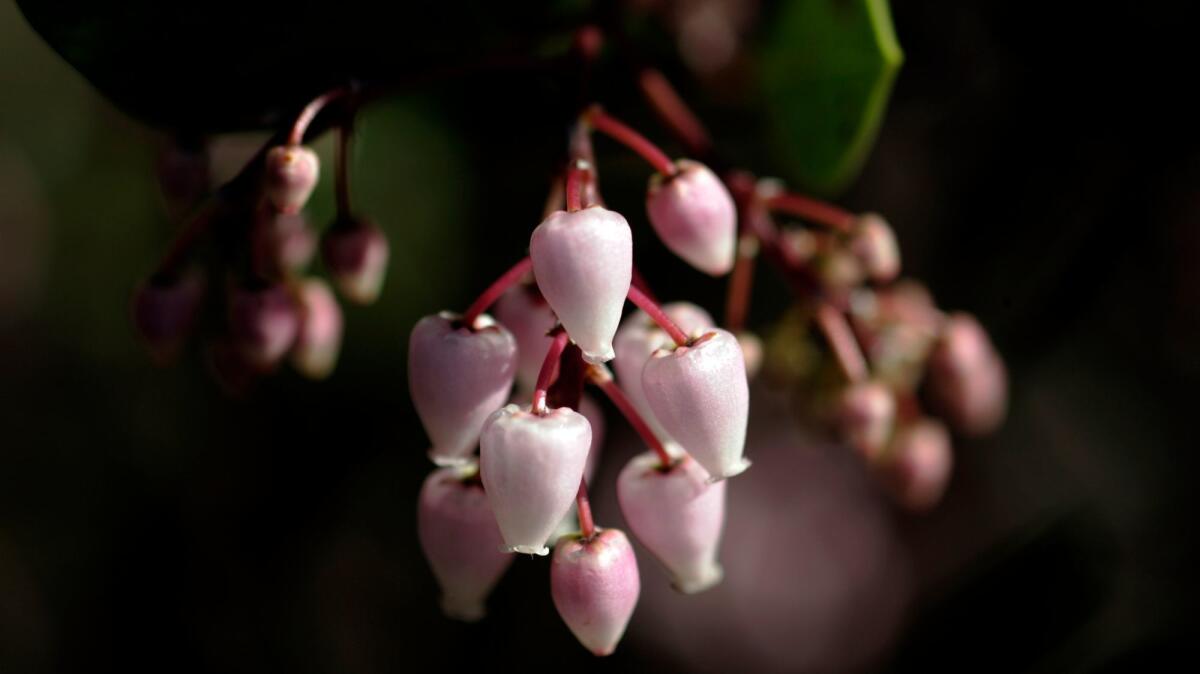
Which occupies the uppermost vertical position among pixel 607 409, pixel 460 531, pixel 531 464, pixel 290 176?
pixel 290 176

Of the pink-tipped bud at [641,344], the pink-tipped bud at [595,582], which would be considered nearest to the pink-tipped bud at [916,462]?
the pink-tipped bud at [641,344]

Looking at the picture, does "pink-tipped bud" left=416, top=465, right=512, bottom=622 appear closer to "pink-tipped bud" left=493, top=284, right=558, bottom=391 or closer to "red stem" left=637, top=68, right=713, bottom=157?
"pink-tipped bud" left=493, top=284, right=558, bottom=391

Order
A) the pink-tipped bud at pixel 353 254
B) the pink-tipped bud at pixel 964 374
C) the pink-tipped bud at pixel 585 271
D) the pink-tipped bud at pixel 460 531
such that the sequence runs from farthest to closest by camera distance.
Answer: the pink-tipped bud at pixel 964 374 → the pink-tipped bud at pixel 353 254 → the pink-tipped bud at pixel 460 531 → the pink-tipped bud at pixel 585 271

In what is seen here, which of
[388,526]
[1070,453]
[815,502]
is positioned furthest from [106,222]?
[1070,453]

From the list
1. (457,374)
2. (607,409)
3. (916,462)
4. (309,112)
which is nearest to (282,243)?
(309,112)

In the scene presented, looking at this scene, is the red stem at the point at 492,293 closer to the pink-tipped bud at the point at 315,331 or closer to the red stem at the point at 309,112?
the red stem at the point at 309,112

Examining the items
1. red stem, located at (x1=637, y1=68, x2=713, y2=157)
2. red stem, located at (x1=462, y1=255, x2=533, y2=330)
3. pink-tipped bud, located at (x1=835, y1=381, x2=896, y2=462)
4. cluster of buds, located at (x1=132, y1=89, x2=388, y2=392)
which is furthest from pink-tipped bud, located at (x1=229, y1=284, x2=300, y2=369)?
pink-tipped bud, located at (x1=835, y1=381, x2=896, y2=462)

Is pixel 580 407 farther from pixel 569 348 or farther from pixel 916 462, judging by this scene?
pixel 916 462
